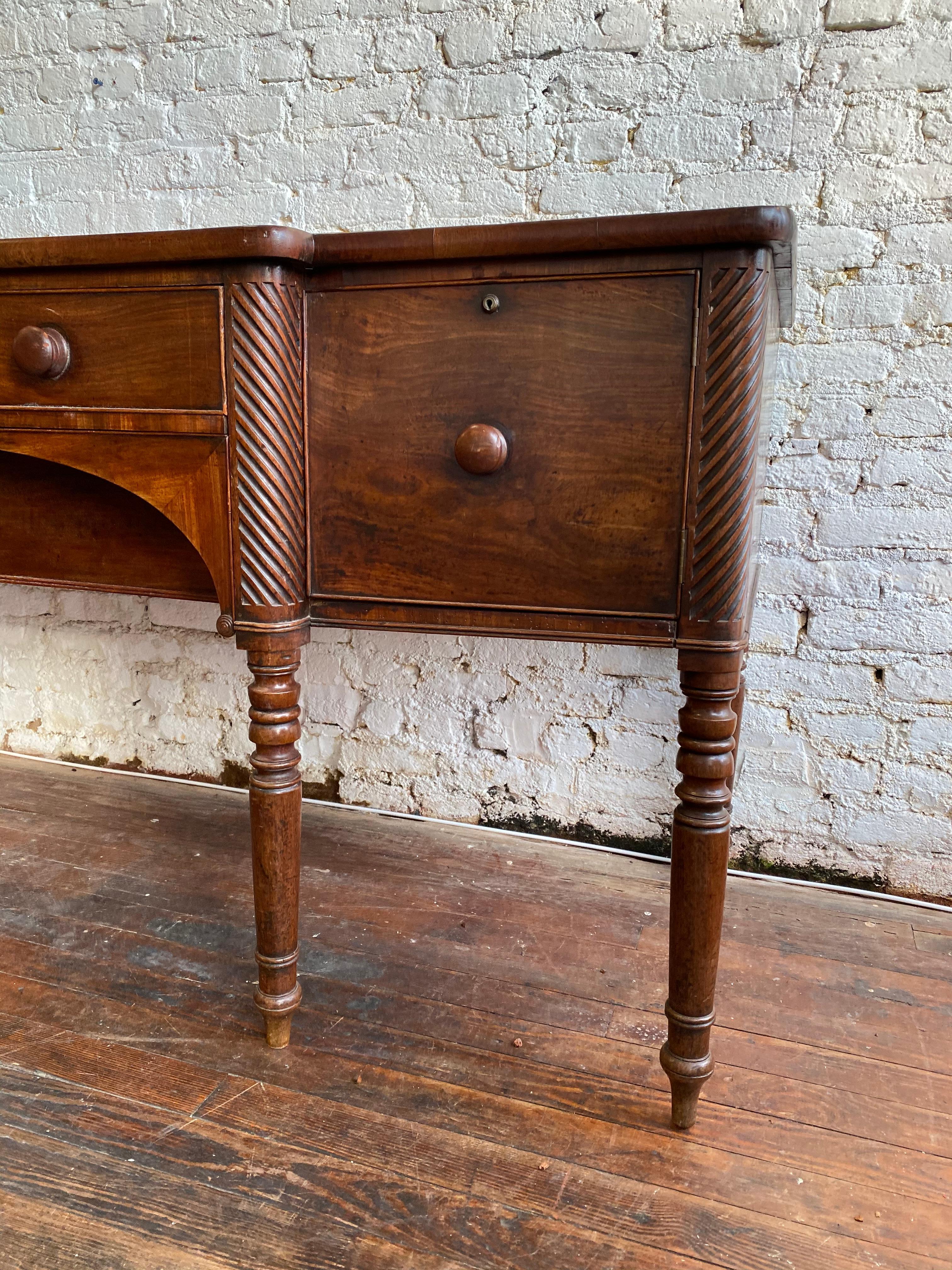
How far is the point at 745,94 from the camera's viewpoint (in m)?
1.79

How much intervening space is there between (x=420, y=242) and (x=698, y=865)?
0.87 metres

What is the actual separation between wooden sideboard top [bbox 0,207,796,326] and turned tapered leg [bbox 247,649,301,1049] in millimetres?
527

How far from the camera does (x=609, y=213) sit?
191 centimetres

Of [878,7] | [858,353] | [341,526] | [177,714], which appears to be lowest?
[177,714]

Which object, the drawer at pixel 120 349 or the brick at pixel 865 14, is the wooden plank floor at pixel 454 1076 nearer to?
the drawer at pixel 120 349

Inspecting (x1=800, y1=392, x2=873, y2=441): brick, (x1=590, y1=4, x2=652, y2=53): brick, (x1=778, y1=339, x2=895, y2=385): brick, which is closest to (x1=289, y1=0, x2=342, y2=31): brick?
(x1=590, y1=4, x2=652, y2=53): brick

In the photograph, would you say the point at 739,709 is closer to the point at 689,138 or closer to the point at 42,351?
the point at 689,138

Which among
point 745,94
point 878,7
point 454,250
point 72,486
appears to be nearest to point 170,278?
point 454,250

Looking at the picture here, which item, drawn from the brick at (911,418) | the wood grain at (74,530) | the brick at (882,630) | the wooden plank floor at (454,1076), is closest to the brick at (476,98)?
the brick at (911,418)

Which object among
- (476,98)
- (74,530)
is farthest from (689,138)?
(74,530)

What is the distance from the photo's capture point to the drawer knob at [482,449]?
3.71 ft

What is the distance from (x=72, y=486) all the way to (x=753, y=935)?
1.58 meters

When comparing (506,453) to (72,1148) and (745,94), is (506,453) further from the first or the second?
(745,94)

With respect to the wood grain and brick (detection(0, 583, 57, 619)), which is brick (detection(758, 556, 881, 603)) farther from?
brick (detection(0, 583, 57, 619))
